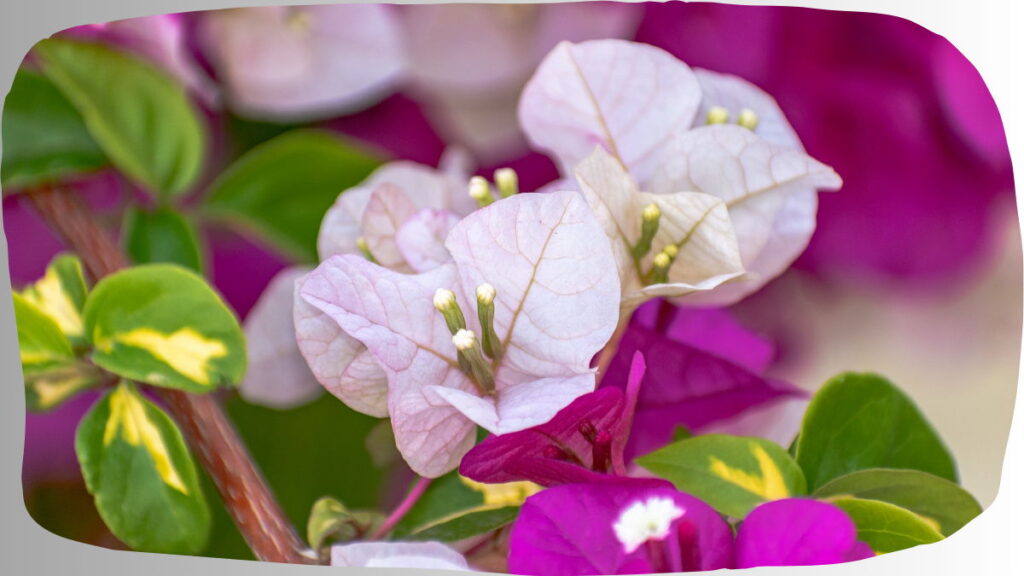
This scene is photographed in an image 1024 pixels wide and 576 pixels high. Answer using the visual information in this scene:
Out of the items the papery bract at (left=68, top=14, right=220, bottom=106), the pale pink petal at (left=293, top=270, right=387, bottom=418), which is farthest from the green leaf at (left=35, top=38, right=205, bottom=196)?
the pale pink petal at (left=293, top=270, right=387, bottom=418)

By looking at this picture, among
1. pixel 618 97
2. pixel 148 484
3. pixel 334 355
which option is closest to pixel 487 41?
pixel 618 97

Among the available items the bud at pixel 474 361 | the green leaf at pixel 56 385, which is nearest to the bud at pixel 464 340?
the bud at pixel 474 361

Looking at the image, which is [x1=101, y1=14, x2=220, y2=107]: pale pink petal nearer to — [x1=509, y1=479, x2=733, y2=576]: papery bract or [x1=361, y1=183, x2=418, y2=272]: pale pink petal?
[x1=361, y1=183, x2=418, y2=272]: pale pink petal

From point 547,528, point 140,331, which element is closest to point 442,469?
point 547,528

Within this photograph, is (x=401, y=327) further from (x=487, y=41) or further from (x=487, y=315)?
(x=487, y=41)

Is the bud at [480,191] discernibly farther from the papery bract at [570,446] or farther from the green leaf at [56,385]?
the green leaf at [56,385]
